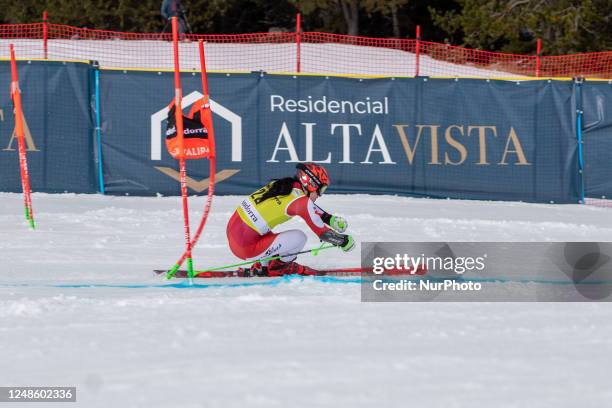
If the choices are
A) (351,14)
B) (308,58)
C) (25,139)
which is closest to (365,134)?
(25,139)

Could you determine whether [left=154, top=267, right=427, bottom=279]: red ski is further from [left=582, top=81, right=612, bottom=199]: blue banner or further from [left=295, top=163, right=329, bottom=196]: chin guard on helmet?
[left=582, top=81, right=612, bottom=199]: blue banner

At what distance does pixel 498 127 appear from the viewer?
54.7 feet

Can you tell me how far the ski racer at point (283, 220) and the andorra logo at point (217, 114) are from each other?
21.3 ft

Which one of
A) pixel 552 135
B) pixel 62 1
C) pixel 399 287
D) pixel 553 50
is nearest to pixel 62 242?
pixel 399 287

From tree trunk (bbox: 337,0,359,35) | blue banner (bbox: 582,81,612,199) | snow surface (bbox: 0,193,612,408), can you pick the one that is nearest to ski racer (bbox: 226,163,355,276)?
snow surface (bbox: 0,193,612,408)

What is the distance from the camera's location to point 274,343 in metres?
6.75

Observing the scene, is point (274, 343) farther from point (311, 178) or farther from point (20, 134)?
point (20, 134)

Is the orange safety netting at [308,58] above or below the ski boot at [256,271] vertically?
above

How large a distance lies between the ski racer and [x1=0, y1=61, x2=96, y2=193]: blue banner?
6934 millimetres

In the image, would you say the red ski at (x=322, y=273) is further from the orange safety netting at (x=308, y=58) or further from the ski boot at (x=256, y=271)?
the orange safety netting at (x=308, y=58)

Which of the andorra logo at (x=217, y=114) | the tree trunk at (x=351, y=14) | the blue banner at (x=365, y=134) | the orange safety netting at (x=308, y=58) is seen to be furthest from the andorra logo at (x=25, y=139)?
the tree trunk at (x=351, y=14)

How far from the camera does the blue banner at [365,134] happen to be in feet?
53.2

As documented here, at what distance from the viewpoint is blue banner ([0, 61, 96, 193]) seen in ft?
51.8

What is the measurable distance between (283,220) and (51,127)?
7419 millimetres
